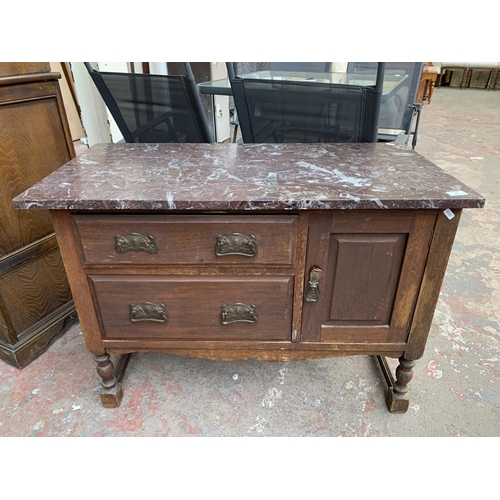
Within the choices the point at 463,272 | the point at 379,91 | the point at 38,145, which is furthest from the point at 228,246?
the point at 463,272

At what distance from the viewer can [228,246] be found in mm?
946

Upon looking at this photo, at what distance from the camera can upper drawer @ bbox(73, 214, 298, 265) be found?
3.00 feet

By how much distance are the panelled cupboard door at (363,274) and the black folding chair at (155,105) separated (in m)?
0.93

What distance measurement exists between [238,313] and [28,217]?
0.92m

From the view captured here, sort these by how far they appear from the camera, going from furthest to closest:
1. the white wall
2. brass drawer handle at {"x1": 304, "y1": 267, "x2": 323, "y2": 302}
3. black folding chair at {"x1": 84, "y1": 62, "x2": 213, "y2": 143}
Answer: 1. the white wall
2. black folding chair at {"x1": 84, "y1": 62, "x2": 213, "y2": 143}
3. brass drawer handle at {"x1": 304, "y1": 267, "x2": 323, "y2": 302}

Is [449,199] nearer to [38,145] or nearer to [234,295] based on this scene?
[234,295]

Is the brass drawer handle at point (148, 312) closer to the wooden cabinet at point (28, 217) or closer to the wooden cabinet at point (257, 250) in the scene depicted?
the wooden cabinet at point (257, 250)

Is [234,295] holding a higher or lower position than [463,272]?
higher

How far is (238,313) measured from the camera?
3.51ft

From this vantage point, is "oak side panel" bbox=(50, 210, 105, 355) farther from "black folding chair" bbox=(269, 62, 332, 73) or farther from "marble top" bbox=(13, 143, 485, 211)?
"black folding chair" bbox=(269, 62, 332, 73)

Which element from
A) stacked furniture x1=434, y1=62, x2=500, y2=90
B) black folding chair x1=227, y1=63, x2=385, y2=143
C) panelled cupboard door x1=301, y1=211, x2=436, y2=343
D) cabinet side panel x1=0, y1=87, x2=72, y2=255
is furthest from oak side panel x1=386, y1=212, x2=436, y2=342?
stacked furniture x1=434, y1=62, x2=500, y2=90

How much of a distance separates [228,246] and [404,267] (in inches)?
19.0

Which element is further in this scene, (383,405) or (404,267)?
(383,405)

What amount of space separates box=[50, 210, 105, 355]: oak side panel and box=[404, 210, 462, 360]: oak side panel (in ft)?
3.10
